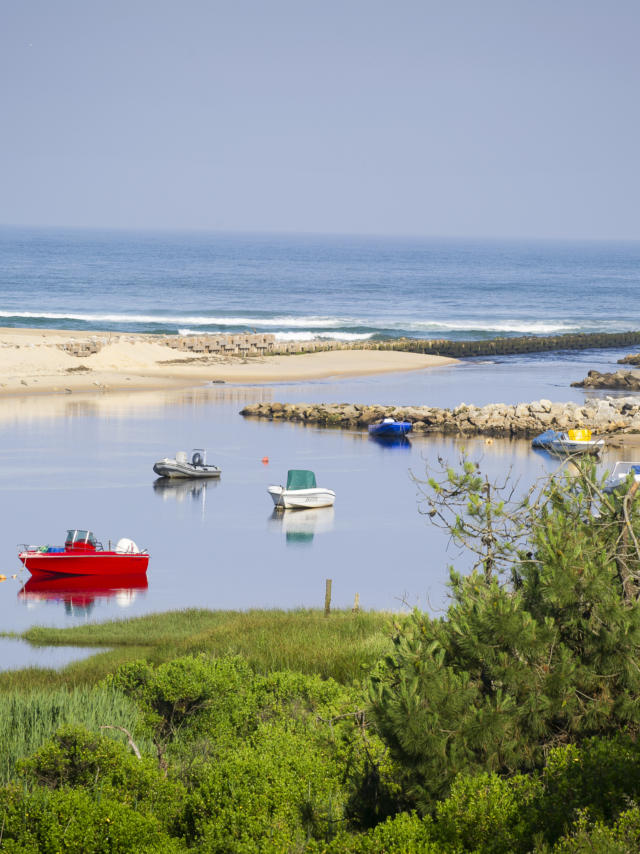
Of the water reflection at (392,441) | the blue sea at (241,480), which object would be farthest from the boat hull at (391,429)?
the blue sea at (241,480)

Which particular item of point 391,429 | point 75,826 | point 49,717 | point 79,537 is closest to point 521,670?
point 75,826

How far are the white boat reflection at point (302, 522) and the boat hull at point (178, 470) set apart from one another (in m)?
4.98

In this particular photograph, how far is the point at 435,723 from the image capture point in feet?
26.8

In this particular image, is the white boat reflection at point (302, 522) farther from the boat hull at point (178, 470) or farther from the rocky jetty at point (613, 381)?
the rocky jetty at point (613, 381)

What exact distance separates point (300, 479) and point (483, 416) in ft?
56.8

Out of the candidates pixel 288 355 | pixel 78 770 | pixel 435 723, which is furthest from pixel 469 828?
pixel 288 355

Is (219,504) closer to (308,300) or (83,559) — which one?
(83,559)

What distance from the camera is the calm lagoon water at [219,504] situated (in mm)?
27438

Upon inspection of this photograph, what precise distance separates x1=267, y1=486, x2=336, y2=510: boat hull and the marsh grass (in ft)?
A: 80.1

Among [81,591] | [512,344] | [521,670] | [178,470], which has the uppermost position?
[521,670]

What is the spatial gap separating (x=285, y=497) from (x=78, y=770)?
92.8 ft

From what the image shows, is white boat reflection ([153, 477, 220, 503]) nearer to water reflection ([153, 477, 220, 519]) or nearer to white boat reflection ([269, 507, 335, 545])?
water reflection ([153, 477, 220, 519])

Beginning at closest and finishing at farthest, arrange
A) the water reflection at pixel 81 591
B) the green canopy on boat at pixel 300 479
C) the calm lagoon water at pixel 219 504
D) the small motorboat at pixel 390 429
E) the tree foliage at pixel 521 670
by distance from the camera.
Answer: the tree foliage at pixel 521 670 → the water reflection at pixel 81 591 → the calm lagoon water at pixel 219 504 → the green canopy on boat at pixel 300 479 → the small motorboat at pixel 390 429

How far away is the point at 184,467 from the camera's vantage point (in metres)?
41.3
